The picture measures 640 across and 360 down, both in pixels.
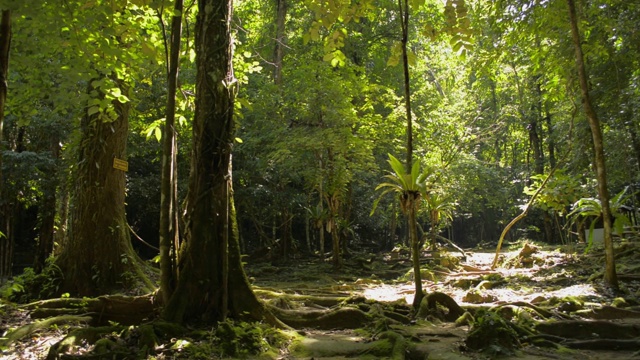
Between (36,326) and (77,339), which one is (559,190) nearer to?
(77,339)

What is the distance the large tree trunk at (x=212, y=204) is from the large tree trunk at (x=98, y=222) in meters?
2.47

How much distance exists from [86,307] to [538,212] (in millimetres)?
29686

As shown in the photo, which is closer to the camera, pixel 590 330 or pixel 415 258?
pixel 590 330

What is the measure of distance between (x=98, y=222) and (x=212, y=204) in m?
3.03

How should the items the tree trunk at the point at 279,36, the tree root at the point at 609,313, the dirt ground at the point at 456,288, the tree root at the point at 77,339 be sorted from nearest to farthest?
the tree root at the point at 77,339, the dirt ground at the point at 456,288, the tree root at the point at 609,313, the tree trunk at the point at 279,36

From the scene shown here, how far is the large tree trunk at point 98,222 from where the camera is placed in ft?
22.7

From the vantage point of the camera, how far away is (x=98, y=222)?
7.16m

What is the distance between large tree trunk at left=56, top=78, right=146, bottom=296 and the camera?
693cm

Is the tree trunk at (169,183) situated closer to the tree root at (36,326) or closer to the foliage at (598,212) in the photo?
the tree root at (36,326)

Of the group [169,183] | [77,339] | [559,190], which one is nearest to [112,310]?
[77,339]

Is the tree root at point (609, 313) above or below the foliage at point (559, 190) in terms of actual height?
below

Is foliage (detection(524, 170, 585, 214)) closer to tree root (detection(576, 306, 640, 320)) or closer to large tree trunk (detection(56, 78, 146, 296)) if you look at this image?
tree root (detection(576, 306, 640, 320))

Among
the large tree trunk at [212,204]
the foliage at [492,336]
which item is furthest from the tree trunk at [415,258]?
the large tree trunk at [212,204]

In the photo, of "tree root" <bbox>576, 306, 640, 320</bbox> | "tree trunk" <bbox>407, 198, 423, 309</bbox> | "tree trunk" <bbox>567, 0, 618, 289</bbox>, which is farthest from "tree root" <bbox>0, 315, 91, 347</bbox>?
"tree trunk" <bbox>567, 0, 618, 289</bbox>
